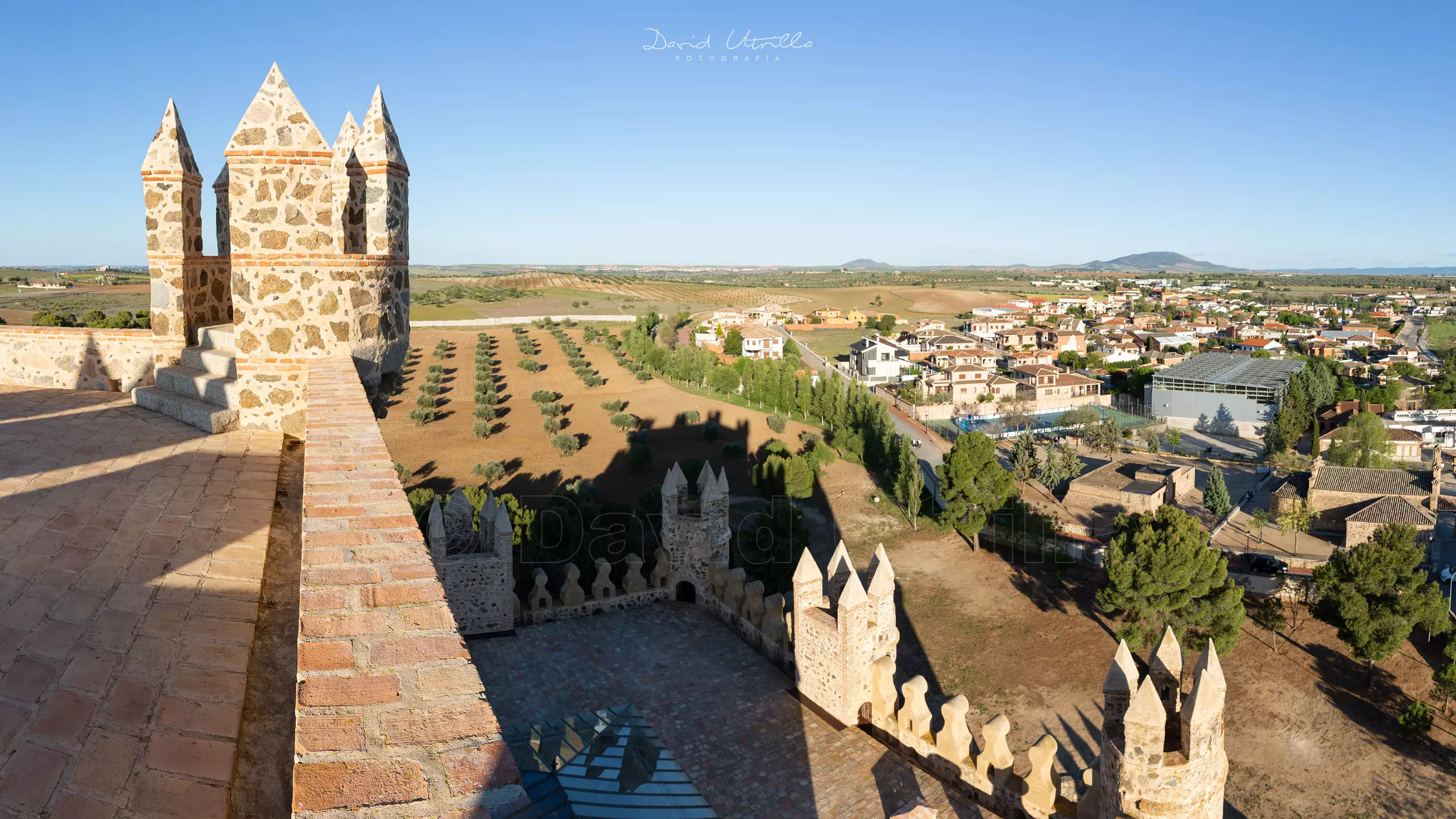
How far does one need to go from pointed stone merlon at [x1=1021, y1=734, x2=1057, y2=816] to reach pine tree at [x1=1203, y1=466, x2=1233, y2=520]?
22.7 meters

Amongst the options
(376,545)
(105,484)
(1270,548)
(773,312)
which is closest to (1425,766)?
(1270,548)

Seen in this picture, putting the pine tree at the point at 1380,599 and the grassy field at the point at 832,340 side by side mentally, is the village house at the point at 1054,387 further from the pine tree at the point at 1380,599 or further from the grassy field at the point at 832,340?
the pine tree at the point at 1380,599

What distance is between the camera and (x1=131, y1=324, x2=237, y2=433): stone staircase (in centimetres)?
708

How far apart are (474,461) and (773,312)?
6420 centimetres

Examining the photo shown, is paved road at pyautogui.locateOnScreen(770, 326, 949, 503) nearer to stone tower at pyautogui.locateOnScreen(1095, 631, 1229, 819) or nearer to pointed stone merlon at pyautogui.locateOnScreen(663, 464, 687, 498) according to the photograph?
pointed stone merlon at pyautogui.locateOnScreen(663, 464, 687, 498)

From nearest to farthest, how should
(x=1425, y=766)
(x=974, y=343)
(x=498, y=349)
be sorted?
(x=1425, y=766), (x=498, y=349), (x=974, y=343)

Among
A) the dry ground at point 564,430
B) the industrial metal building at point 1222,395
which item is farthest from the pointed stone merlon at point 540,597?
the industrial metal building at point 1222,395

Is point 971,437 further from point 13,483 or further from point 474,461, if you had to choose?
point 13,483

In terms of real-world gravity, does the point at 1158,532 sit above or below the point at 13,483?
below

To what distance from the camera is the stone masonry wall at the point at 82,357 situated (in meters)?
8.89

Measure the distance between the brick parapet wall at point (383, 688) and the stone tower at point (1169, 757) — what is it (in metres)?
6.03

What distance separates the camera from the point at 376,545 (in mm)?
3291

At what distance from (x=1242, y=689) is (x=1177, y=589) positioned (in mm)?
2156

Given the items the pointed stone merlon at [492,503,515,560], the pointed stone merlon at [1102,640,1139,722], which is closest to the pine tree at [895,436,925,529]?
the pointed stone merlon at [492,503,515,560]
